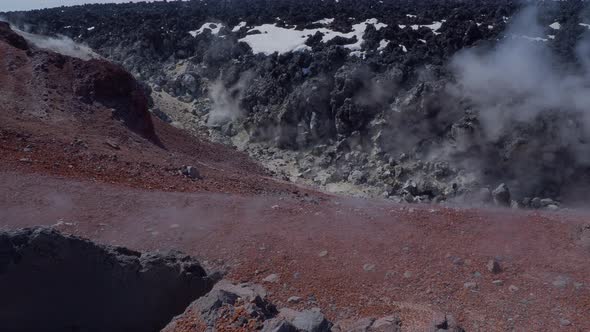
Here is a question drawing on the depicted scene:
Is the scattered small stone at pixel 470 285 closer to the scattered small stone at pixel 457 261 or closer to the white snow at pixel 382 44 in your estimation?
the scattered small stone at pixel 457 261

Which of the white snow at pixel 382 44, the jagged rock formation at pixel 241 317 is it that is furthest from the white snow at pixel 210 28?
the jagged rock formation at pixel 241 317

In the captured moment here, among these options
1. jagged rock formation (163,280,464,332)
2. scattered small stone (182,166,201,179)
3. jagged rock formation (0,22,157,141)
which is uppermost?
jagged rock formation (0,22,157,141)

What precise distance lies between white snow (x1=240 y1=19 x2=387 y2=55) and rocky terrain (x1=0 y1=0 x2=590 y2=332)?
5.6 inches

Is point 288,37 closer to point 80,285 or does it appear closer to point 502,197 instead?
point 502,197

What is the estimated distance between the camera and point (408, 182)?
13.2m

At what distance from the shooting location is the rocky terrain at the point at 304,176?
5020 millimetres

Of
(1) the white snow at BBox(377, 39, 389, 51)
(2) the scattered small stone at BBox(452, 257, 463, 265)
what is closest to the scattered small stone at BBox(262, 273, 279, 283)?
(2) the scattered small stone at BBox(452, 257, 463, 265)

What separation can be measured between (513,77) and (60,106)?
1063cm

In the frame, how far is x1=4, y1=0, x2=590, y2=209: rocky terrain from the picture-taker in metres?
12.7

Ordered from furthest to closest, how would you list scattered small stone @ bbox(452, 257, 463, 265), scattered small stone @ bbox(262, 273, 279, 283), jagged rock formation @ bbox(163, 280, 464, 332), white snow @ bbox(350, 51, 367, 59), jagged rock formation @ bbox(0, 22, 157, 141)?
white snow @ bbox(350, 51, 367, 59) → jagged rock formation @ bbox(0, 22, 157, 141) → scattered small stone @ bbox(452, 257, 463, 265) → scattered small stone @ bbox(262, 273, 279, 283) → jagged rock formation @ bbox(163, 280, 464, 332)

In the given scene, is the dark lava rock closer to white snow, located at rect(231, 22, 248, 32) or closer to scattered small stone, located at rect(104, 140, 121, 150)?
scattered small stone, located at rect(104, 140, 121, 150)

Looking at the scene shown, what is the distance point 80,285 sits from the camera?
4.82 m

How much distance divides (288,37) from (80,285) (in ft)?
60.5

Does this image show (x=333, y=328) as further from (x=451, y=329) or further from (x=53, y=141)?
(x=53, y=141)
